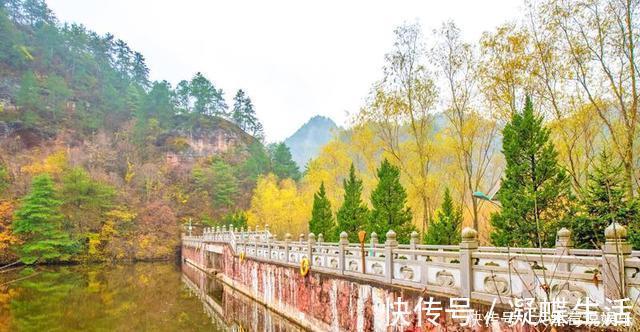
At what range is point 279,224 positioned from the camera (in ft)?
132

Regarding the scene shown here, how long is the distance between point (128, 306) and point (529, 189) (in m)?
18.3

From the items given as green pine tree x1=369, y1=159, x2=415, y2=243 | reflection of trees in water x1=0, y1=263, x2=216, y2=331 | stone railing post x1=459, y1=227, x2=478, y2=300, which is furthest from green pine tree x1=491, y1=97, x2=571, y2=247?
reflection of trees in water x1=0, y1=263, x2=216, y2=331

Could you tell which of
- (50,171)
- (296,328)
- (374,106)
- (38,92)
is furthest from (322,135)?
(296,328)

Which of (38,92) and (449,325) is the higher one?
(38,92)

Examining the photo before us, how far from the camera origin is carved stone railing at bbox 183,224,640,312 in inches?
209

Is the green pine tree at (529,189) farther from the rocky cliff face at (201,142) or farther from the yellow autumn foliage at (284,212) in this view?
the rocky cliff face at (201,142)

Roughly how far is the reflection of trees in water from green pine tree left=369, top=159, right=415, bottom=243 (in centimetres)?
855

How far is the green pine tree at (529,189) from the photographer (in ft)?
43.7

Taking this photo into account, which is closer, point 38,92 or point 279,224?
point 279,224

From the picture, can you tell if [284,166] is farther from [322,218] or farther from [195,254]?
[322,218]

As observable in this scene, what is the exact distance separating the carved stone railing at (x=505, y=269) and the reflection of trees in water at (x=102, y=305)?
6.97 m

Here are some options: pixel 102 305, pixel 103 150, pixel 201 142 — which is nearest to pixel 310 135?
pixel 201 142

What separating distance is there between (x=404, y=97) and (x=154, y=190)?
1762 inches

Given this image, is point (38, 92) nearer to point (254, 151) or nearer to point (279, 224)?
point (254, 151)
